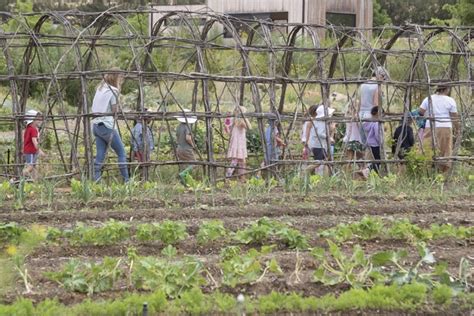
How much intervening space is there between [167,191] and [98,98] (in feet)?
7.22

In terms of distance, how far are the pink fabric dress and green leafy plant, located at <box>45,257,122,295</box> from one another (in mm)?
6604

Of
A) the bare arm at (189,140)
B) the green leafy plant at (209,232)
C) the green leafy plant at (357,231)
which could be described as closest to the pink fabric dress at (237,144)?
the bare arm at (189,140)

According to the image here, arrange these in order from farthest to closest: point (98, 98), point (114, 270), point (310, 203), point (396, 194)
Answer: point (98, 98) < point (396, 194) < point (310, 203) < point (114, 270)

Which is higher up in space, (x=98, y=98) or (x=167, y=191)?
(x=98, y=98)

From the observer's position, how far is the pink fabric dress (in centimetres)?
1272

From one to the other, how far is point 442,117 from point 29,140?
586cm

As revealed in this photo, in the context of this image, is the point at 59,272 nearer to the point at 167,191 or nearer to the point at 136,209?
the point at 136,209

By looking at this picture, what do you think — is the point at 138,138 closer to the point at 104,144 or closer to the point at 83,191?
the point at 104,144

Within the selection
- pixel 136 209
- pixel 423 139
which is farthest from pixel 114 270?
pixel 423 139

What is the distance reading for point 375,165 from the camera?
1273cm

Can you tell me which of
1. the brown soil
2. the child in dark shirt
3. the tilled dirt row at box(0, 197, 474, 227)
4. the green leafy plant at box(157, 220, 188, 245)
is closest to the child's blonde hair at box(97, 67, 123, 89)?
the brown soil

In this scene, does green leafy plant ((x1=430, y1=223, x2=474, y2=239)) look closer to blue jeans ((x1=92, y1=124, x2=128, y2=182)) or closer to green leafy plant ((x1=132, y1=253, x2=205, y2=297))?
green leafy plant ((x1=132, y1=253, x2=205, y2=297))

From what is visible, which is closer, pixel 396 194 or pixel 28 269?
pixel 28 269

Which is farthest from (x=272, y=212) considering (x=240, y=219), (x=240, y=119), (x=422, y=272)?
(x=240, y=119)
